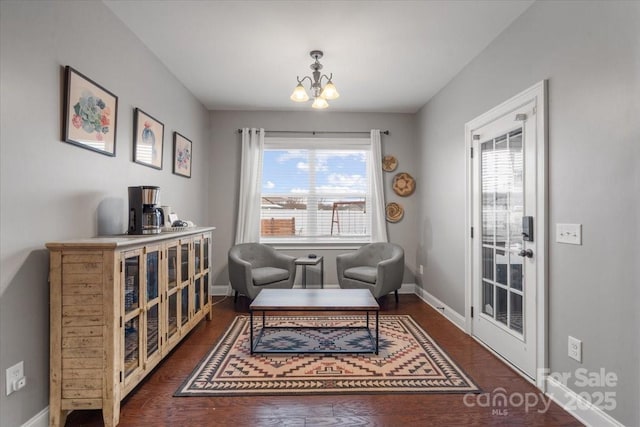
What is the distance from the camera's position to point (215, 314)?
13.0 feet

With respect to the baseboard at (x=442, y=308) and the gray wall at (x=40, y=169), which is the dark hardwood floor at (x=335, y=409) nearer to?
the gray wall at (x=40, y=169)

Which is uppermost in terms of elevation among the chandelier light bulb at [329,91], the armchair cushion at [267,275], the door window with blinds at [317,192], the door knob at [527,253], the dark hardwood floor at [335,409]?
the chandelier light bulb at [329,91]

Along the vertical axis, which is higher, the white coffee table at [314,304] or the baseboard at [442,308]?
the white coffee table at [314,304]

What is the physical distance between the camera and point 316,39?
2912mm

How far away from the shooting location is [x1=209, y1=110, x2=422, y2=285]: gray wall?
489 cm

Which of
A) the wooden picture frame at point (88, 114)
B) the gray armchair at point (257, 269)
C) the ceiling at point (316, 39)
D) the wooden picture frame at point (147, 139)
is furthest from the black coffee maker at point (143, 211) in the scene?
the gray armchair at point (257, 269)

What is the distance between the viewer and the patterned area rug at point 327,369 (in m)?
2.28

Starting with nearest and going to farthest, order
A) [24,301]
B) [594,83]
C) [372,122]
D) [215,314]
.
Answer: [24,301], [594,83], [215,314], [372,122]

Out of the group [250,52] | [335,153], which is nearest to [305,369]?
[250,52]

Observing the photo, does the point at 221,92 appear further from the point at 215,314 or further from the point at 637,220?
the point at 637,220

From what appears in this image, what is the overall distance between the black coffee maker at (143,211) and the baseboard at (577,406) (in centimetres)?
295

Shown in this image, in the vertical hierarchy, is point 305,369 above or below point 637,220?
below

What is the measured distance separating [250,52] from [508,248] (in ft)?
9.26

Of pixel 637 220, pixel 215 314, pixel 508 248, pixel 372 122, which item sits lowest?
pixel 215 314
